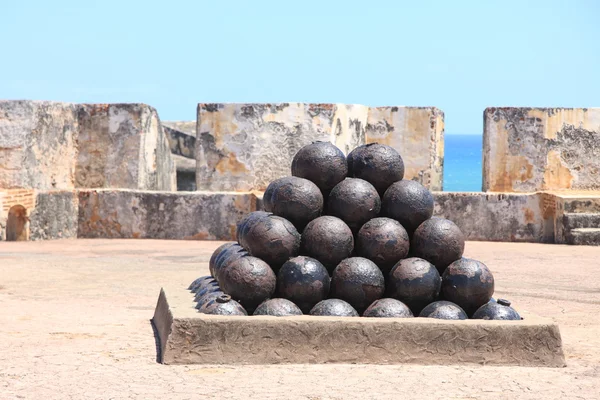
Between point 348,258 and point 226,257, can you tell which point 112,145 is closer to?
point 226,257

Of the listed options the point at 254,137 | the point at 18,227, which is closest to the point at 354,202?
the point at 18,227

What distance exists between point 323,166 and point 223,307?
1136 mm

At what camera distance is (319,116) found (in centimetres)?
1223

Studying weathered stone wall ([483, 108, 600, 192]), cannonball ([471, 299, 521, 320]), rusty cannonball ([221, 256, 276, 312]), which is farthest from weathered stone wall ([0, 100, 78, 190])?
cannonball ([471, 299, 521, 320])

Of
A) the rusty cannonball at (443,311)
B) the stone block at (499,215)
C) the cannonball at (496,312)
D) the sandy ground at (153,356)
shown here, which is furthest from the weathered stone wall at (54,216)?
the cannonball at (496,312)

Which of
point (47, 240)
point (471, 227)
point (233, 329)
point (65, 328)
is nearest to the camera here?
point (233, 329)

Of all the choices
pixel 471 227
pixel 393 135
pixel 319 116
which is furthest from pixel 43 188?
pixel 471 227

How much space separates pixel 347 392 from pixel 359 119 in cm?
899

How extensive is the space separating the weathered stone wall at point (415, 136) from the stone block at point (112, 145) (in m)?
3.22

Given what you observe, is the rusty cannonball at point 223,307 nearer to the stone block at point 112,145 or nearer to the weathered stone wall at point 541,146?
the stone block at point 112,145

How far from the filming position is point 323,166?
5.45 metres

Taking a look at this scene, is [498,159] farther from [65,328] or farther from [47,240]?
[65,328]

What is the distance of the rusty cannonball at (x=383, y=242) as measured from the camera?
5109 mm

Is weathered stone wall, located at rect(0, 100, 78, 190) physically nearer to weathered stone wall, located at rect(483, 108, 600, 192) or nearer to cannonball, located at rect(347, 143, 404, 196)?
weathered stone wall, located at rect(483, 108, 600, 192)
